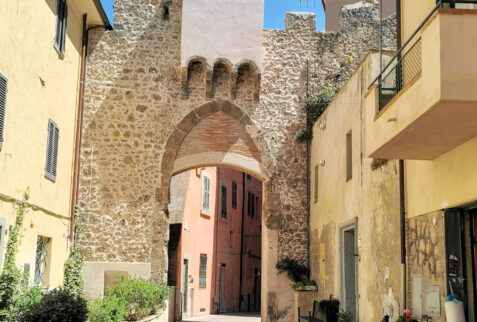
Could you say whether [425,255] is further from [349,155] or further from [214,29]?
[214,29]

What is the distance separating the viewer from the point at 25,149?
11906 millimetres

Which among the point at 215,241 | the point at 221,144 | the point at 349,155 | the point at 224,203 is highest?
the point at 221,144

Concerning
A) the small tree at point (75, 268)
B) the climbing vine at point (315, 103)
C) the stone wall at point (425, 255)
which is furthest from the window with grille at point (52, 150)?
the stone wall at point (425, 255)

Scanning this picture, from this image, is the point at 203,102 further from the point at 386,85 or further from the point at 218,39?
the point at 386,85

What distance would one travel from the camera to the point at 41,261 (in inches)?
529

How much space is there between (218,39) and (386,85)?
815cm

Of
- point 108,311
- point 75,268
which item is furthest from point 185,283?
point 108,311

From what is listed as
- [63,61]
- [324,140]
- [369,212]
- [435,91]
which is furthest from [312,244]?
[435,91]

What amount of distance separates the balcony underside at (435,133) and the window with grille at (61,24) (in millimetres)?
8036

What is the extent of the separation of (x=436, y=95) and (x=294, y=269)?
33.8 feet

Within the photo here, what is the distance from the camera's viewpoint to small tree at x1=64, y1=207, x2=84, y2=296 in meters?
15.2

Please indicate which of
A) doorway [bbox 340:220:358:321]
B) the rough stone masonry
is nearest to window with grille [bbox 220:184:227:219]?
the rough stone masonry

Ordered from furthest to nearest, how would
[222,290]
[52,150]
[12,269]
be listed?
[222,290] → [52,150] → [12,269]

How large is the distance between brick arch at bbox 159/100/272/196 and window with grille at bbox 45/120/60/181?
3198 millimetres
